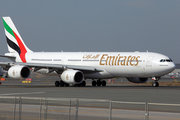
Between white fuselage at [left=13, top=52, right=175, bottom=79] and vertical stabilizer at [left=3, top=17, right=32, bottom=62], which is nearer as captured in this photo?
white fuselage at [left=13, top=52, right=175, bottom=79]

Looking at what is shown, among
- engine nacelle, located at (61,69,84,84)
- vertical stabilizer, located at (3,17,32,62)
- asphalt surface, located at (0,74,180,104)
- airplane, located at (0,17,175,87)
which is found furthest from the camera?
vertical stabilizer, located at (3,17,32,62)

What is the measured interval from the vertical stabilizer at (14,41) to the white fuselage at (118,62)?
4125mm

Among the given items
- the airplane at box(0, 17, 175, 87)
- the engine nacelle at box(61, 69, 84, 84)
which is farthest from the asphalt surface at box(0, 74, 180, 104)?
the airplane at box(0, 17, 175, 87)

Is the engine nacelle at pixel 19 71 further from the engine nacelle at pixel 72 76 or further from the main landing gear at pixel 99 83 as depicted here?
the main landing gear at pixel 99 83

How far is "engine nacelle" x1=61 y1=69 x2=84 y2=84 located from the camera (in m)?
42.4

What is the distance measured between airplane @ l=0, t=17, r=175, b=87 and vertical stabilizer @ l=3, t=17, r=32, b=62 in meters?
0.79

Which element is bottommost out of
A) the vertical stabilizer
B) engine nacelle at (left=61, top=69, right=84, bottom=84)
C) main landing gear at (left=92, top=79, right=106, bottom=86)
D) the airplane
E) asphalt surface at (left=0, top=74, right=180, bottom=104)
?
asphalt surface at (left=0, top=74, right=180, bottom=104)

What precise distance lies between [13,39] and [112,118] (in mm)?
A: 43675

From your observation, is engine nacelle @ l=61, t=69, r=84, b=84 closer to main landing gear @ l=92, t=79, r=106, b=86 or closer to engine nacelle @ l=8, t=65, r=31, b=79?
main landing gear @ l=92, t=79, r=106, b=86

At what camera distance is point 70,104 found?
1305 centimetres

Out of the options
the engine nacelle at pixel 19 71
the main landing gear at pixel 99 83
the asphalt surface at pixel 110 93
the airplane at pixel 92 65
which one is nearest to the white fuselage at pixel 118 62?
the airplane at pixel 92 65

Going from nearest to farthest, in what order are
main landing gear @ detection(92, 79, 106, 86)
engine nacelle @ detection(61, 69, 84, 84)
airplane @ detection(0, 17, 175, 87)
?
airplane @ detection(0, 17, 175, 87), engine nacelle @ detection(61, 69, 84, 84), main landing gear @ detection(92, 79, 106, 86)

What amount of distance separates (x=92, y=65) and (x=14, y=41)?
14827mm

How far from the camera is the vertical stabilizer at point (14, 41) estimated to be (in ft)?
175
